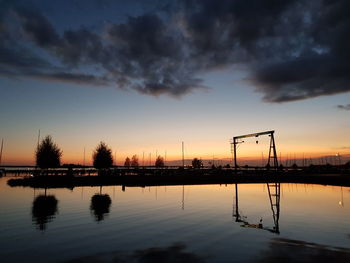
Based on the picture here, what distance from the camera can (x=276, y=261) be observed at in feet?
35.3

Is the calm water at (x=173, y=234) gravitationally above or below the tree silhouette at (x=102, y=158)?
below

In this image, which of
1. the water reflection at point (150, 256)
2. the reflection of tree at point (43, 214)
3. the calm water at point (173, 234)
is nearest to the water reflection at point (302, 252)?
the calm water at point (173, 234)

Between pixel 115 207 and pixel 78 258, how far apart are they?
14.9 meters

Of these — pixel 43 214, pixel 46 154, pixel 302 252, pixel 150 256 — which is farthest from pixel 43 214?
pixel 46 154

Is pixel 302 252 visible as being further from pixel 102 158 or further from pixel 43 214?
pixel 102 158

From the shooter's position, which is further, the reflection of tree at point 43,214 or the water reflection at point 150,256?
the reflection of tree at point 43,214

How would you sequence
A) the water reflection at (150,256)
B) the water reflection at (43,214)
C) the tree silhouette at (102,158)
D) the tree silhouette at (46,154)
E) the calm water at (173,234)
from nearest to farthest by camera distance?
the water reflection at (150,256) < the calm water at (173,234) < the water reflection at (43,214) < the tree silhouette at (46,154) < the tree silhouette at (102,158)

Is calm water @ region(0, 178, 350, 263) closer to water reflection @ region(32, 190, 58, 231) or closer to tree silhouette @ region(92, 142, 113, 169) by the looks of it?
water reflection @ region(32, 190, 58, 231)

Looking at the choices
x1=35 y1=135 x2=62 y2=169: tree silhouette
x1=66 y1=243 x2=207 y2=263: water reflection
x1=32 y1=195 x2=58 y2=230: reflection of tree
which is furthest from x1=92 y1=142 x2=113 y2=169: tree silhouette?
x1=66 y1=243 x2=207 y2=263: water reflection

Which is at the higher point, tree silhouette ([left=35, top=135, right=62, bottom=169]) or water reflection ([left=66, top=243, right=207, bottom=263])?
tree silhouette ([left=35, top=135, right=62, bottom=169])

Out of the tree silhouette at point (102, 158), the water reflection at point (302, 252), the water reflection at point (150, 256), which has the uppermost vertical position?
the tree silhouette at point (102, 158)

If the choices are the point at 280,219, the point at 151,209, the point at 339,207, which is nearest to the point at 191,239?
the point at 280,219

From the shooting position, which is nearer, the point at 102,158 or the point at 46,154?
the point at 46,154

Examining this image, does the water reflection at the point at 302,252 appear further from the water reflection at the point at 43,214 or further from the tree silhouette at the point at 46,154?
the tree silhouette at the point at 46,154
